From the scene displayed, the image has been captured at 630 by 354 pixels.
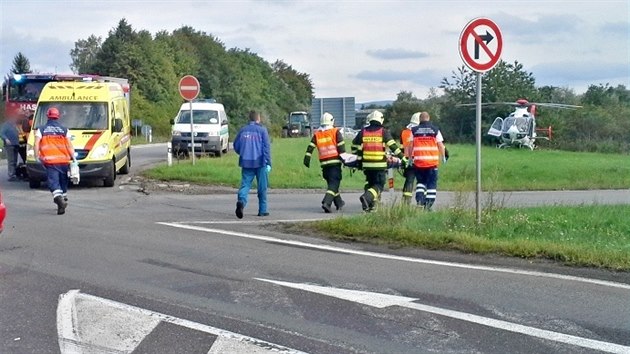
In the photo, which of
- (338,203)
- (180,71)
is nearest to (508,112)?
(180,71)

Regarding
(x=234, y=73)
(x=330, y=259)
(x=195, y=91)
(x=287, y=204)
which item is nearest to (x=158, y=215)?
(x=287, y=204)

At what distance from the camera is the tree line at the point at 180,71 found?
73750mm

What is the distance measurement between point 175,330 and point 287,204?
9777 millimetres

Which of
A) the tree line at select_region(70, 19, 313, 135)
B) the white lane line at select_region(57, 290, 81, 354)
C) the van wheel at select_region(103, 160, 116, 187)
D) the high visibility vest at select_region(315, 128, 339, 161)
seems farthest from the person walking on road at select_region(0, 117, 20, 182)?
the tree line at select_region(70, 19, 313, 135)

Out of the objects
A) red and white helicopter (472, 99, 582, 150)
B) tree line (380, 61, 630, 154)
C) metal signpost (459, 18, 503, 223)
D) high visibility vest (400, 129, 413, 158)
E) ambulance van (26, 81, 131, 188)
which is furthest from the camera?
tree line (380, 61, 630, 154)

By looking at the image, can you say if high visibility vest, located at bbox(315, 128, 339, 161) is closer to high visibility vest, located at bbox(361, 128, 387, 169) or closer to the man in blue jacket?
high visibility vest, located at bbox(361, 128, 387, 169)

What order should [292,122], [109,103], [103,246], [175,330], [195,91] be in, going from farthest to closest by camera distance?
[292,122] → [195,91] → [109,103] → [103,246] → [175,330]

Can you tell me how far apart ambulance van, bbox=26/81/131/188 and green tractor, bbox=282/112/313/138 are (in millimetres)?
51752

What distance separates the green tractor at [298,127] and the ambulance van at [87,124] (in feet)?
170

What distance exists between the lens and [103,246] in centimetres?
1069

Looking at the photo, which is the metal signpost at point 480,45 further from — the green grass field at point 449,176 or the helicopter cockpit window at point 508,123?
the helicopter cockpit window at point 508,123

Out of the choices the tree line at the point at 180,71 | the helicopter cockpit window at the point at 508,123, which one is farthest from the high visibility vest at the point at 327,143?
the tree line at the point at 180,71

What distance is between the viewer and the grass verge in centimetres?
959

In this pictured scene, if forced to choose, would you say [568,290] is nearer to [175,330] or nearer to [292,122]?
[175,330]
